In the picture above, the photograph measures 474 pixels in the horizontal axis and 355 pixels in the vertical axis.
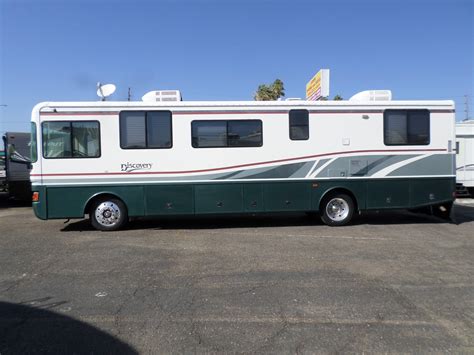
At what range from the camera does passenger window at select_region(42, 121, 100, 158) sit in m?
8.72

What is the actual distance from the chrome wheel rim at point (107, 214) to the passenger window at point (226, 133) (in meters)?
2.30

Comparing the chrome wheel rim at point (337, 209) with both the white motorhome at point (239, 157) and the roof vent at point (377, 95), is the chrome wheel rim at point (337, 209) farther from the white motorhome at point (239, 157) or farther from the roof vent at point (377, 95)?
the roof vent at point (377, 95)

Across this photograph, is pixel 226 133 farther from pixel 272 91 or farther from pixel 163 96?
pixel 272 91

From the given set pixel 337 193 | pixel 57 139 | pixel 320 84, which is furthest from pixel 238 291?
pixel 320 84

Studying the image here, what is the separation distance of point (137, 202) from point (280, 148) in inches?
137

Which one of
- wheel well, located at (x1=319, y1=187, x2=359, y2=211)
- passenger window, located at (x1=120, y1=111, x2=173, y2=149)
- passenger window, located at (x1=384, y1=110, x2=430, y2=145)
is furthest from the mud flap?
passenger window, located at (x1=120, y1=111, x2=173, y2=149)

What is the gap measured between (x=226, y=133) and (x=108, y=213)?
3.23 m

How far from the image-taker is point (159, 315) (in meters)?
4.30

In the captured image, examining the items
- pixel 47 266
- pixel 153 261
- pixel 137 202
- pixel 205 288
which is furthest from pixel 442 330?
pixel 137 202

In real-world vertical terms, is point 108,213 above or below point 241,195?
below

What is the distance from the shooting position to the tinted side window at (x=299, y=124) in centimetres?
922

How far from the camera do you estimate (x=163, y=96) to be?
9156 millimetres

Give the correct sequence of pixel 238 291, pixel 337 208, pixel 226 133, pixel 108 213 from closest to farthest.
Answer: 1. pixel 238 291
2. pixel 108 213
3. pixel 226 133
4. pixel 337 208

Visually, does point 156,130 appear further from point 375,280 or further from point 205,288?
point 375,280
